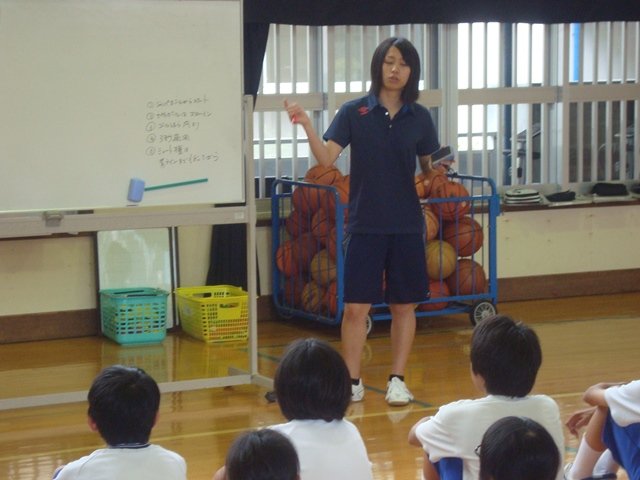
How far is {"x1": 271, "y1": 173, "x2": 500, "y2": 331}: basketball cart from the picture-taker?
6.05 m

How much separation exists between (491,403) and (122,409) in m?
0.86

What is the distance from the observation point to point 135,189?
4.52 m

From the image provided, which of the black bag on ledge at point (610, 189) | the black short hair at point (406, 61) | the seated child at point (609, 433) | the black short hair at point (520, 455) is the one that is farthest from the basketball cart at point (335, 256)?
the black short hair at point (520, 455)

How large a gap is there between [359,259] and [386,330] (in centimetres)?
173

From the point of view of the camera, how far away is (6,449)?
13.5ft

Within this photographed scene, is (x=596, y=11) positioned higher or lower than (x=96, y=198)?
higher

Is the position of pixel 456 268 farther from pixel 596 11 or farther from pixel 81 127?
pixel 81 127

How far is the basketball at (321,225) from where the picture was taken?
6047 mm

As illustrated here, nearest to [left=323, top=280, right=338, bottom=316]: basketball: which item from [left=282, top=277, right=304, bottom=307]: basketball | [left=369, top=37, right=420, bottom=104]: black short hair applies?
[left=282, top=277, right=304, bottom=307]: basketball

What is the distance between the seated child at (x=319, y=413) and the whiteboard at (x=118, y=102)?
6.64ft

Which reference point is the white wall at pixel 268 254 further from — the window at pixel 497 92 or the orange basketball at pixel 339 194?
the orange basketball at pixel 339 194

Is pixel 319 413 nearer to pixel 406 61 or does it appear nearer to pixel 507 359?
pixel 507 359

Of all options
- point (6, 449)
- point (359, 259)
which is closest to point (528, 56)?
point (359, 259)

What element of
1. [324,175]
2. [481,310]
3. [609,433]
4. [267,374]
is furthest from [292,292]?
[609,433]
